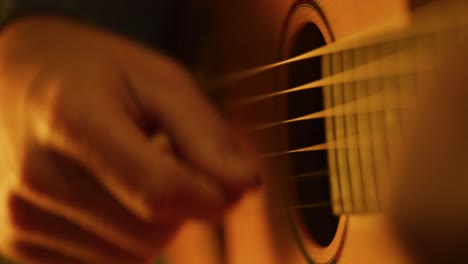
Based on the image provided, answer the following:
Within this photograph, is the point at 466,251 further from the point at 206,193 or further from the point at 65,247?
the point at 65,247

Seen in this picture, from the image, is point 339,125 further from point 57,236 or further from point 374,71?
point 57,236

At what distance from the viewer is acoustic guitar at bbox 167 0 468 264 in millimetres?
271

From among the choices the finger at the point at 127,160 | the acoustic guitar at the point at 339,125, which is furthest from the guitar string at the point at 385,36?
the finger at the point at 127,160

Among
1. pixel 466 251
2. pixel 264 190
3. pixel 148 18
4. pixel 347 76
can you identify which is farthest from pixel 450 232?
pixel 148 18

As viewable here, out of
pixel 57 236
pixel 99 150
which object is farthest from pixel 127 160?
pixel 57 236

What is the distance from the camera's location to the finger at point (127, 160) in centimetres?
38

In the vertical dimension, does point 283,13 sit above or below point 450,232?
above

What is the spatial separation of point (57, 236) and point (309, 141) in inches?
8.4

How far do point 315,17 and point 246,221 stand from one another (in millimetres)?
204

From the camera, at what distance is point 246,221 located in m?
0.53

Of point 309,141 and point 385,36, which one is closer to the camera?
point 385,36

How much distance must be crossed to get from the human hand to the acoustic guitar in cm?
6

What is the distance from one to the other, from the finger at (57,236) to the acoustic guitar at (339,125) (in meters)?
0.12

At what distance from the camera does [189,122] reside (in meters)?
0.42
